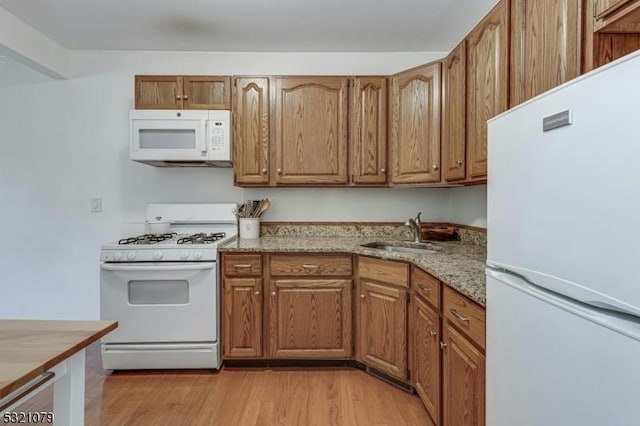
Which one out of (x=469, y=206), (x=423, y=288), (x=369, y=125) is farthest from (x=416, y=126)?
(x=423, y=288)

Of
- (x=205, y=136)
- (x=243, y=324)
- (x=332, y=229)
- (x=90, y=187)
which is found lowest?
(x=243, y=324)

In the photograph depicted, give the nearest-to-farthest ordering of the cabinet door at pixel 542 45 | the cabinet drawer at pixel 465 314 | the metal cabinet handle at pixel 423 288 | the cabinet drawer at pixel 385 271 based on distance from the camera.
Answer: the cabinet door at pixel 542 45 < the cabinet drawer at pixel 465 314 < the metal cabinet handle at pixel 423 288 < the cabinet drawer at pixel 385 271

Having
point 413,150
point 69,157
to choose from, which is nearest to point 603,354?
point 413,150

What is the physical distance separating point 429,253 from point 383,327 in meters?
0.54

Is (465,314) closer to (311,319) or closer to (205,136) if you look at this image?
(311,319)

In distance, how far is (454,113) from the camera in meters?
2.12

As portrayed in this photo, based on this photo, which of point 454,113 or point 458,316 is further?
point 454,113

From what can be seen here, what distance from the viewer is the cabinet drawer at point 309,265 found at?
2.46 m

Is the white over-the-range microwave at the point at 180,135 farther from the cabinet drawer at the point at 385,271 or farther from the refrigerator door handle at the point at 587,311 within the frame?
the refrigerator door handle at the point at 587,311

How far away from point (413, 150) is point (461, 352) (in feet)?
4.72

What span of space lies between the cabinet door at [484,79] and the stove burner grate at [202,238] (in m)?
1.74

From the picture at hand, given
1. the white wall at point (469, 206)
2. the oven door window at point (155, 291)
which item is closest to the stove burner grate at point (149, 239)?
the oven door window at point (155, 291)

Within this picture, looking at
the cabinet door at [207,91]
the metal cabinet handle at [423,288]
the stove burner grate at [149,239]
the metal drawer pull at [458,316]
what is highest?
the cabinet door at [207,91]

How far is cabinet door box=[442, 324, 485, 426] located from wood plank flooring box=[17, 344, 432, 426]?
0.44 m
